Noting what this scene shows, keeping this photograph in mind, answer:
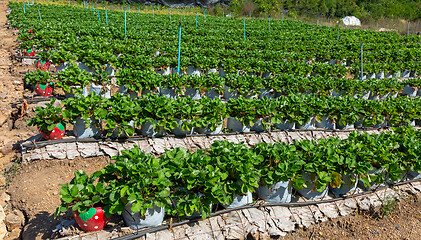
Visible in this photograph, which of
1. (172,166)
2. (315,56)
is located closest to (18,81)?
(172,166)

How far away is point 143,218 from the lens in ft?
12.1

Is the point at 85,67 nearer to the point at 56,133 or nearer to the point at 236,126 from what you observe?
the point at 56,133

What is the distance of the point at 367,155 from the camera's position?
4941 mm

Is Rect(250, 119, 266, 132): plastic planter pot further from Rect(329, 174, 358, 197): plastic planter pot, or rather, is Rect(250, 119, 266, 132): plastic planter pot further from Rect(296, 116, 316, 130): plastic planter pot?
Rect(329, 174, 358, 197): plastic planter pot

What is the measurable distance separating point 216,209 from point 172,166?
883mm

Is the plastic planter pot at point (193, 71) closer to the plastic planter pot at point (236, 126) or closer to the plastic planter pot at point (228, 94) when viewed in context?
the plastic planter pot at point (228, 94)

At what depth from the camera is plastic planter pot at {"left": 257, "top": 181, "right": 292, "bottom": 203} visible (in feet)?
14.6

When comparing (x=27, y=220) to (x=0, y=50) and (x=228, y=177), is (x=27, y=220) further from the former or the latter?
(x=0, y=50)

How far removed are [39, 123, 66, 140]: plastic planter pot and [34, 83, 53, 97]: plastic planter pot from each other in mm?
2696

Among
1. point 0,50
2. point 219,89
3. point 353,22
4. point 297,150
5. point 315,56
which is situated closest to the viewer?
point 297,150

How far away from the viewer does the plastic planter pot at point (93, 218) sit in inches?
139

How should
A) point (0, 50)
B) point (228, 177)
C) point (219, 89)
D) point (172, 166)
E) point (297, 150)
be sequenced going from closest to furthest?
point (172, 166), point (228, 177), point (297, 150), point (219, 89), point (0, 50)

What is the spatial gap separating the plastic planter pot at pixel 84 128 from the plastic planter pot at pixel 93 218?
8.28 feet

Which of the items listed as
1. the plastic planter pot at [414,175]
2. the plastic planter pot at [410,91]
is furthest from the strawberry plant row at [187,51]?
the plastic planter pot at [414,175]
